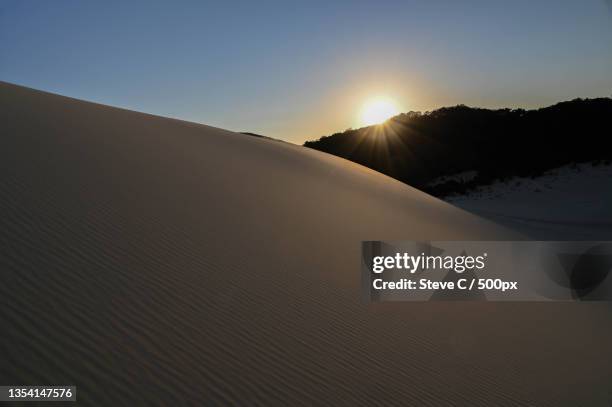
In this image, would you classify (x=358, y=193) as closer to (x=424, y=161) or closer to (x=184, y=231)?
(x=184, y=231)

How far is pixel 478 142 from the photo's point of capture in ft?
204

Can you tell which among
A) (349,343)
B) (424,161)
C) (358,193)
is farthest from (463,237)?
(424,161)

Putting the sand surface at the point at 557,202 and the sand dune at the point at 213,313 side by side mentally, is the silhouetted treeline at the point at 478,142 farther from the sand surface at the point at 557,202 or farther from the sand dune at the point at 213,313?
the sand dune at the point at 213,313

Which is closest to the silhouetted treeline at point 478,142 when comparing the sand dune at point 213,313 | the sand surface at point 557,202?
the sand surface at point 557,202

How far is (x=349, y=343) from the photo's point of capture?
4984 millimetres

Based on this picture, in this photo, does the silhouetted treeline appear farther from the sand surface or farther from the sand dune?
the sand dune

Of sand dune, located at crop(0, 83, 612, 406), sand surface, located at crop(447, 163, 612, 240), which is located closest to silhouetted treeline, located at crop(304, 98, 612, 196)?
sand surface, located at crop(447, 163, 612, 240)

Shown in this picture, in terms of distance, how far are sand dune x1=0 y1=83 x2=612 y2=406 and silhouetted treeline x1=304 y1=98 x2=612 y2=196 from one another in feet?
130

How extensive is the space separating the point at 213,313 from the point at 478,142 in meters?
63.0

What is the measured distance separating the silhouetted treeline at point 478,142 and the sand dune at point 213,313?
39.6m

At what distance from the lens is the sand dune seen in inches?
143

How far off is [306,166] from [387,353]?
12815mm

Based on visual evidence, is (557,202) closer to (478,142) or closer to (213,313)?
(478,142)

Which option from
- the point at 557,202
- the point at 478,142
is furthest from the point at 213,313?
→ the point at 478,142
